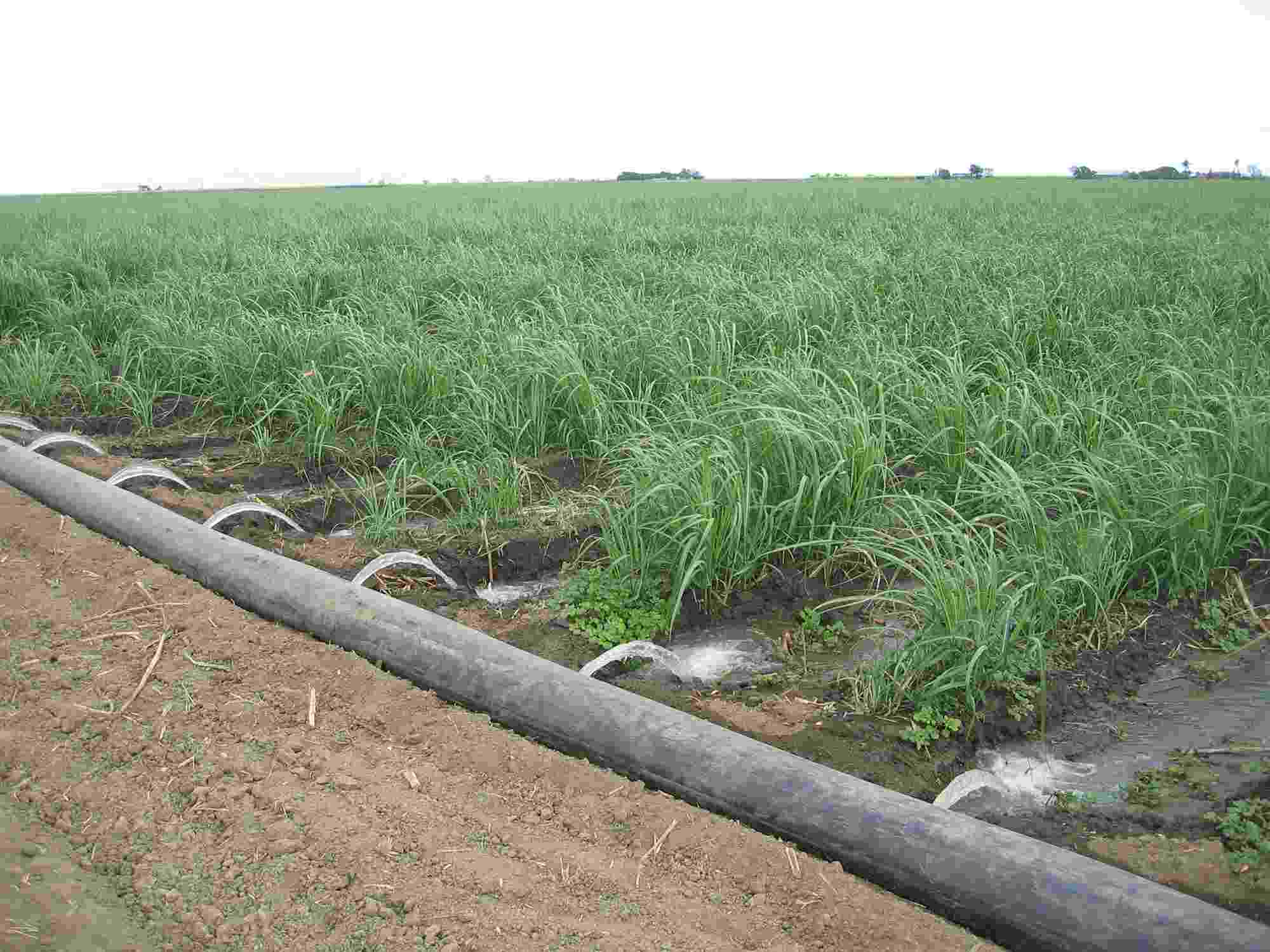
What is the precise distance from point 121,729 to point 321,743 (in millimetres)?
579

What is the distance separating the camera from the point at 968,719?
2.74 m

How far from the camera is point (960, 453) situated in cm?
405

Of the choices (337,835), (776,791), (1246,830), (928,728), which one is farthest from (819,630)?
(337,835)

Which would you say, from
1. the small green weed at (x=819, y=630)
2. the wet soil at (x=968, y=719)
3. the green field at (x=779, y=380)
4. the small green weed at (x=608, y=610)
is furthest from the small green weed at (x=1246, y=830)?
the small green weed at (x=608, y=610)

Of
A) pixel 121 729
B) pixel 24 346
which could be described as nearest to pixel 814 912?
pixel 121 729

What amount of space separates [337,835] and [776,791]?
991 millimetres

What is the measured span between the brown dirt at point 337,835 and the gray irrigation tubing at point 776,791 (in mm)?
54

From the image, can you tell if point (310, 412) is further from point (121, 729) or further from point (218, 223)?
point (218, 223)

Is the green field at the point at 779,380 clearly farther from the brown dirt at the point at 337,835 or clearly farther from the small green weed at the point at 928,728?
the brown dirt at the point at 337,835

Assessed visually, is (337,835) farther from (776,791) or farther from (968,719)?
(968,719)

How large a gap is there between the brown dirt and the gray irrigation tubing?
5 centimetres

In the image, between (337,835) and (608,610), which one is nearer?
(337,835)

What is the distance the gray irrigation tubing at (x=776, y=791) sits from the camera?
1798mm

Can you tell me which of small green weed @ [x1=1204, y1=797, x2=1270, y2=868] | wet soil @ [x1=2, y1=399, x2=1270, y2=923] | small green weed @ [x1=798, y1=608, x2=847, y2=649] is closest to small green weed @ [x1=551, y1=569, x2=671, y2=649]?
wet soil @ [x1=2, y1=399, x2=1270, y2=923]
